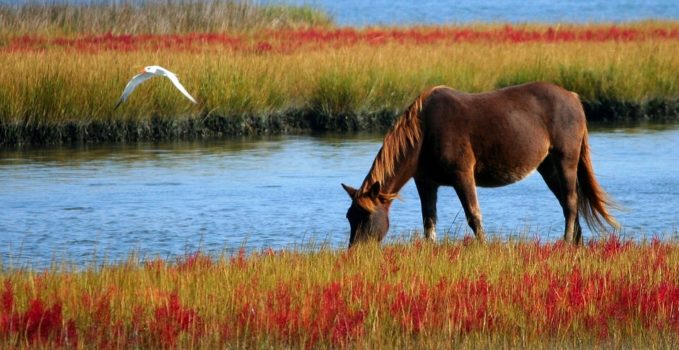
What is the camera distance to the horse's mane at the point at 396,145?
8.74 metres

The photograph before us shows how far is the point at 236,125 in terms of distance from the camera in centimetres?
1809

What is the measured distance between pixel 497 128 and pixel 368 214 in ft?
4.39

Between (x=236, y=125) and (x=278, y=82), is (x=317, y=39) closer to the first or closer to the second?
(x=278, y=82)

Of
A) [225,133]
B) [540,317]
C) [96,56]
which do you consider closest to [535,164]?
[540,317]

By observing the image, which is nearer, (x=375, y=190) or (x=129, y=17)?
(x=375, y=190)

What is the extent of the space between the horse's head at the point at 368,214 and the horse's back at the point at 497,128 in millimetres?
667

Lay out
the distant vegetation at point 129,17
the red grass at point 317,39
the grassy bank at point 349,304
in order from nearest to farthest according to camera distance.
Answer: the grassy bank at point 349,304
the red grass at point 317,39
the distant vegetation at point 129,17

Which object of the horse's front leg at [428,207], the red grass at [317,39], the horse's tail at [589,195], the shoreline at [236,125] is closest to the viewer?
the horse's front leg at [428,207]

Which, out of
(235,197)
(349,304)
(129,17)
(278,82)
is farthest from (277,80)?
(349,304)

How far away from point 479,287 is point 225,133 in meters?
11.2

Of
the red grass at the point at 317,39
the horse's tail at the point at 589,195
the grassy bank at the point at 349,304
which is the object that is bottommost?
the grassy bank at the point at 349,304

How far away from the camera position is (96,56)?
1886cm

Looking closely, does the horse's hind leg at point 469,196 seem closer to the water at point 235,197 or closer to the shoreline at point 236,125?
the water at point 235,197

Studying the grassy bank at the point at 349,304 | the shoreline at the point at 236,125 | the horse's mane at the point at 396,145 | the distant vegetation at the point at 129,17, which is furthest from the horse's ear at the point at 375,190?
the distant vegetation at the point at 129,17
